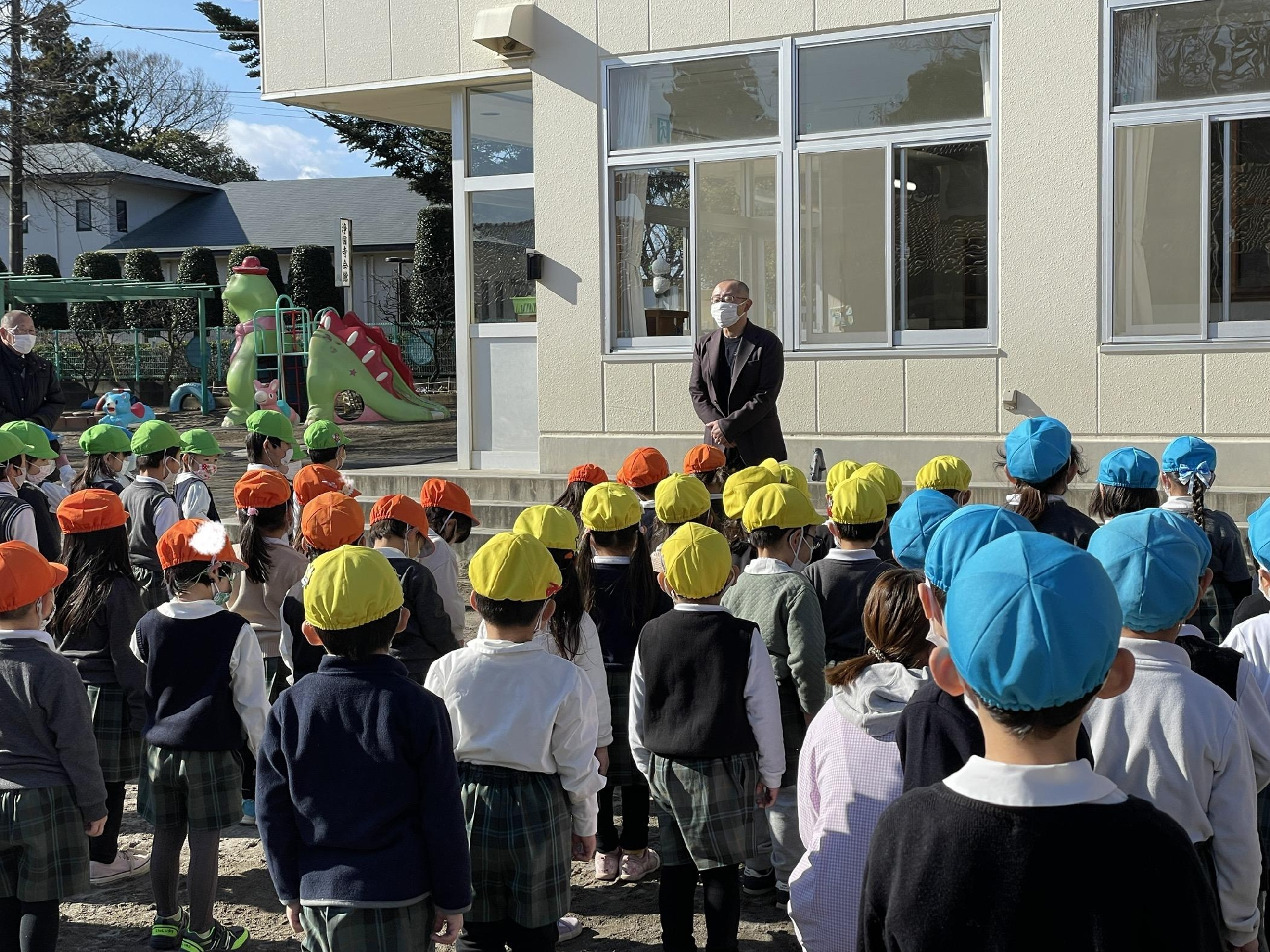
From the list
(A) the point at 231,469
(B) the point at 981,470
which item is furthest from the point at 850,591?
(A) the point at 231,469

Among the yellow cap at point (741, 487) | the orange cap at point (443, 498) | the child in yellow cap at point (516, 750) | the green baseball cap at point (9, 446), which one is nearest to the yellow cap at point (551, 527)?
the child in yellow cap at point (516, 750)

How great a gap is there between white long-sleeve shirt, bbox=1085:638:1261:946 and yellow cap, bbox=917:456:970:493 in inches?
109

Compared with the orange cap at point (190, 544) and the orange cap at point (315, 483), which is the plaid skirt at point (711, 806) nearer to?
the orange cap at point (190, 544)

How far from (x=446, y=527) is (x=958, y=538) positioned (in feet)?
9.96

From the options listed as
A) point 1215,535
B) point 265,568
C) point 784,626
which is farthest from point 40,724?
point 1215,535

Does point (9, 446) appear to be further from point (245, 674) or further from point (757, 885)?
point (757, 885)

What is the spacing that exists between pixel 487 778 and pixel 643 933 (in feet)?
3.94

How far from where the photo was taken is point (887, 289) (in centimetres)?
999

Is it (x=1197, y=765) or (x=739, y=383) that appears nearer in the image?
(x=1197, y=765)

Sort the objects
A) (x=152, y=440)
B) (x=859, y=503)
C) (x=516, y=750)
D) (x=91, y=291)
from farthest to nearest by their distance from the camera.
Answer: (x=91, y=291), (x=152, y=440), (x=859, y=503), (x=516, y=750)

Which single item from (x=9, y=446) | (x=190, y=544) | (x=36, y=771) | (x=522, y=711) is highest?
(x=9, y=446)

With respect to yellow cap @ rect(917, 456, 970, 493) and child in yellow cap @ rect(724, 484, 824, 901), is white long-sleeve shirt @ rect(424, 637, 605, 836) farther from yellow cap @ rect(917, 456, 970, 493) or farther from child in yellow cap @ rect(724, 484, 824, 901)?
yellow cap @ rect(917, 456, 970, 493)

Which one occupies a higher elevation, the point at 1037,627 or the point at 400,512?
the point at 1037,627

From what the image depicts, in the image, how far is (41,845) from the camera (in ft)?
11.9
